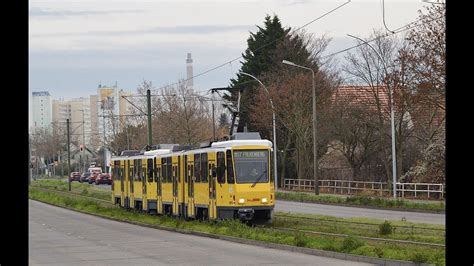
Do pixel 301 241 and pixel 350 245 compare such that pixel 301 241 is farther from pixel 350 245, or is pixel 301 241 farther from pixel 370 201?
pixel 370 201

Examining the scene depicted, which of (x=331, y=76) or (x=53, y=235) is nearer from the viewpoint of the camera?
(x=53, y=235)

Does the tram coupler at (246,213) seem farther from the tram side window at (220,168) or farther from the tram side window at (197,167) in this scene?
the tram side window at (197,167)

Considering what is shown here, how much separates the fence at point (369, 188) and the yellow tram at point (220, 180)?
13810 millimetres

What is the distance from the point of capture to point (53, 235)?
3309 cm

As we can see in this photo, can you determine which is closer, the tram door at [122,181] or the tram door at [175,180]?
the tram door at [175,180]

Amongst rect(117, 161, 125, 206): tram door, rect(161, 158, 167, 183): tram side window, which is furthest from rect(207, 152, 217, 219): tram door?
rect(117, 161, 125, 206): tram door

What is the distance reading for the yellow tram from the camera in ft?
106

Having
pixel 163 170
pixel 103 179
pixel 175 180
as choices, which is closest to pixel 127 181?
pixel 163 170

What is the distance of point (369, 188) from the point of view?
58000mm

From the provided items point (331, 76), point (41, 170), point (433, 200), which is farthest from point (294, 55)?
point (41, 170)

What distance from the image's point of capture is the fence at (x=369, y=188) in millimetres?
48312

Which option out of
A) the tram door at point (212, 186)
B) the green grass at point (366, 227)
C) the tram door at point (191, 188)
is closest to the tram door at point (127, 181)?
the tram door at point (191, 188)

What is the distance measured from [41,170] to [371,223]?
154229mm
